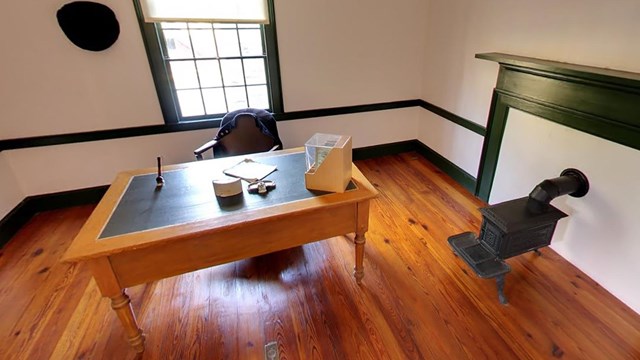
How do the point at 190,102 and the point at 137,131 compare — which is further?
the point at 190,102

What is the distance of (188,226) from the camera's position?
4.68ft

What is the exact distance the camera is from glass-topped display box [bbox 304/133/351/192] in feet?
5.16

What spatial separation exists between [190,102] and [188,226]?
A: 1.89 meters

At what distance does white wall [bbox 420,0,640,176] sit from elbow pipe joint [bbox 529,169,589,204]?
63 cm

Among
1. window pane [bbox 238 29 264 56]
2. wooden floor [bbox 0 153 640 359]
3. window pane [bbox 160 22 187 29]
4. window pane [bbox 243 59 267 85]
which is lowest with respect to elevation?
wooden floor [bbox 0 153 640 359]

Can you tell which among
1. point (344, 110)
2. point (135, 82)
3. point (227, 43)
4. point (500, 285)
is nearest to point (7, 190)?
point (135, 82)

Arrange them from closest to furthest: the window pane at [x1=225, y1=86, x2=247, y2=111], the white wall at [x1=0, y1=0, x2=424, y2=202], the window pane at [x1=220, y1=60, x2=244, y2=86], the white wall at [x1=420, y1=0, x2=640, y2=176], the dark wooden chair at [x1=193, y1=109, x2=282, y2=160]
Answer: the white wall at [x1=420, y1=0, x2=640, y2=176]
the white wall at [x1=0, y1=0, x2=424, y2=202]
the dark wooden chair at [x1=193, y1=109, x2=282, y2=160]
the window pane at [x1=220, y1=60, x2=244, y2=86]
the window pane at [x1=225, y1=86, x2=247, y2=111]

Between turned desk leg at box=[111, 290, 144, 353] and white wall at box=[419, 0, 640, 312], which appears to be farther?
white wall at box=[419, 0, 640, 312]

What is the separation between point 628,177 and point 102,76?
3.66m

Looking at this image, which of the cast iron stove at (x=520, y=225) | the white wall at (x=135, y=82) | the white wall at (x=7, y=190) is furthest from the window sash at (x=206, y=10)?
the cast iron stove at (x=520, y=225)

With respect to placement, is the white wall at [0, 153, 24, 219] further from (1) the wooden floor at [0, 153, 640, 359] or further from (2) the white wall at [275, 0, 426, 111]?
(2) the white wall at [275, 0, 426, 111]

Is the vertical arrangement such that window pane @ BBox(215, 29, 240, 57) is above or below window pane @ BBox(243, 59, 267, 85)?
above

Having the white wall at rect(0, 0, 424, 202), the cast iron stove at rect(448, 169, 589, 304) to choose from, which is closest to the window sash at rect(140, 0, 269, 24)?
the white wall at rect(0, 0, 424, 202)

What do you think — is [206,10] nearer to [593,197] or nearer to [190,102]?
[190,102]
